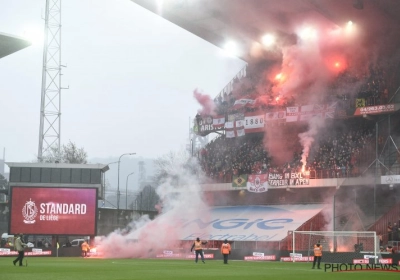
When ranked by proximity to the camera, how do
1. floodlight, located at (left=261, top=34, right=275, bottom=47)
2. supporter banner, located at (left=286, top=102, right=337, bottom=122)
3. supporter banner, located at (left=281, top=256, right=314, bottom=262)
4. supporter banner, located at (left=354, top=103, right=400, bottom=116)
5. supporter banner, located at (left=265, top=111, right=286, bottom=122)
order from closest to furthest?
supporter banner, located at (left=281, top=256, right=314, bottom=262)
supporter banner, located at (left=354, top=103, right=400, bottom=116)
supporter banner, located at (left=286, top=102, right=337, bottom=122)
supporter banner, located at (left=265, top=111, right=286, bottom=122)
floodlight, located at (left=261, top=34, right=275, bottom=47)

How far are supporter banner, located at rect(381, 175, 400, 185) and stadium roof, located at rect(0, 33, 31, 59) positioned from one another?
138 ft

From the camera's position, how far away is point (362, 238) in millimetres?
44656

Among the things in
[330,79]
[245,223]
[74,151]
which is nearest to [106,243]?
[245,223]

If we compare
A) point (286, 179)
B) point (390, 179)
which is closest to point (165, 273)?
point (390, 179)

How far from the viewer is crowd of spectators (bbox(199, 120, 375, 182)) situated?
52594mm

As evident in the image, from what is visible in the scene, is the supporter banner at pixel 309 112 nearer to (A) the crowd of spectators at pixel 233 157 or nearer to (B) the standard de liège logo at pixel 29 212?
(A) the crowd of spectators at pixel 233 157

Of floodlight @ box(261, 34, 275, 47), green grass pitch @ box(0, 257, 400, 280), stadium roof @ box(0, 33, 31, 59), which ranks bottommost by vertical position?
green grass pitch @ box(0, 257, 400, 280)

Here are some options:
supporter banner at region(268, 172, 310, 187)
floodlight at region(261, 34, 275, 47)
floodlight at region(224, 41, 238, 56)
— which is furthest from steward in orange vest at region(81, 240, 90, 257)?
floodlight at region(261, 34, 275, 47)

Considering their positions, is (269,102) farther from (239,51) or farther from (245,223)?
(245,223)

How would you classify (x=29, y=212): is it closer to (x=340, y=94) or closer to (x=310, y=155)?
(x=310, y=155)

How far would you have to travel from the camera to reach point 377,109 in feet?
169

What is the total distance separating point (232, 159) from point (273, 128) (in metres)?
5.38

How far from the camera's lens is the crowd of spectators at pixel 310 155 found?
5259 centimetres

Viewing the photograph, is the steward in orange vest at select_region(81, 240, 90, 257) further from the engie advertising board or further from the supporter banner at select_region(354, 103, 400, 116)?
the supporter banner at select_region(354, 103, 400, 116)
